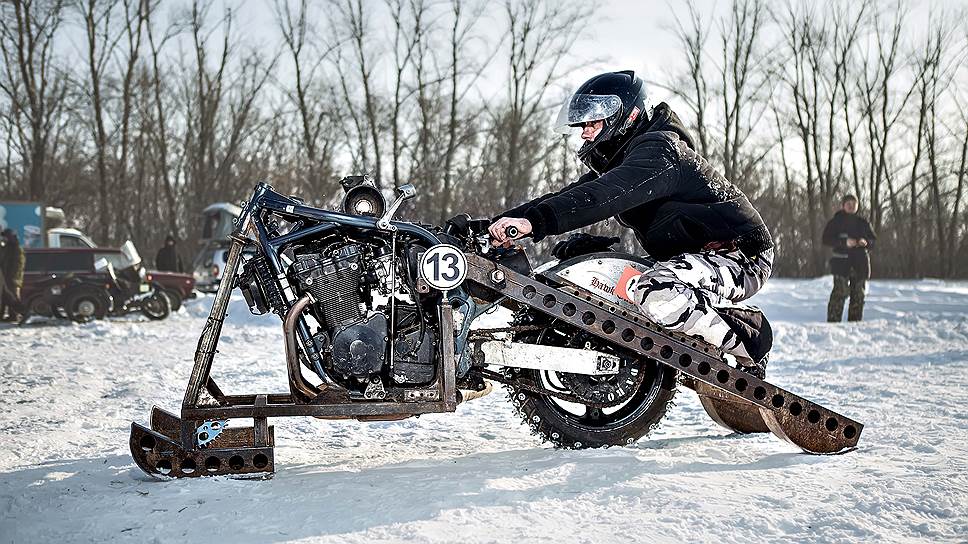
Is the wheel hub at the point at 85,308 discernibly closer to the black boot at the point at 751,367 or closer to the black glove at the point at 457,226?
the black glove at the point at 457,226

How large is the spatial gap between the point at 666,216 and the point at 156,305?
13.9 meters

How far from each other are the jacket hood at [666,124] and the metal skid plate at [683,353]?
91 centimetres

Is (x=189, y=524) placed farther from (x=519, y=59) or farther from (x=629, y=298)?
(x=519, y=59)

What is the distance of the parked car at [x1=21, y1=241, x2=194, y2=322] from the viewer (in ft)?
50.8

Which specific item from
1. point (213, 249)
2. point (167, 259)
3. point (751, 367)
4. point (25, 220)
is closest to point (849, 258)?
point (751, 367)

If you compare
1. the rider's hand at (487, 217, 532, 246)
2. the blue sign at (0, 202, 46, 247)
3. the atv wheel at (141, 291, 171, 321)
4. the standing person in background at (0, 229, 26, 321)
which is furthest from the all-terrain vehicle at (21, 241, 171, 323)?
the rider's hand at (487, 217, 532, 246)

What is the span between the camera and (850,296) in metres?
12.7

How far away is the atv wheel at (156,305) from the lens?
16.0 metres

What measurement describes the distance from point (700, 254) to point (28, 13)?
91.7 feet

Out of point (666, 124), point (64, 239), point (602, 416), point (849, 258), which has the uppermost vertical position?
point (64, 239)

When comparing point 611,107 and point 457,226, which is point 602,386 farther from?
point 611,107

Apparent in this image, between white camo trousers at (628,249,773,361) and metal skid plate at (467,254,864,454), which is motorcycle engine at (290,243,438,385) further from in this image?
white camo trousers at (628,249,773,361)

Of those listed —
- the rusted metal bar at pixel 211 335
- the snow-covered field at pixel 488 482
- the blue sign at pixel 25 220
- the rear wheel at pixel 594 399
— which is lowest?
the snow-covered field at pixel 488 482

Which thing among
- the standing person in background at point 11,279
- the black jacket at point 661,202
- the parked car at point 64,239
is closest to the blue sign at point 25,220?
the parked car at point 64,239
